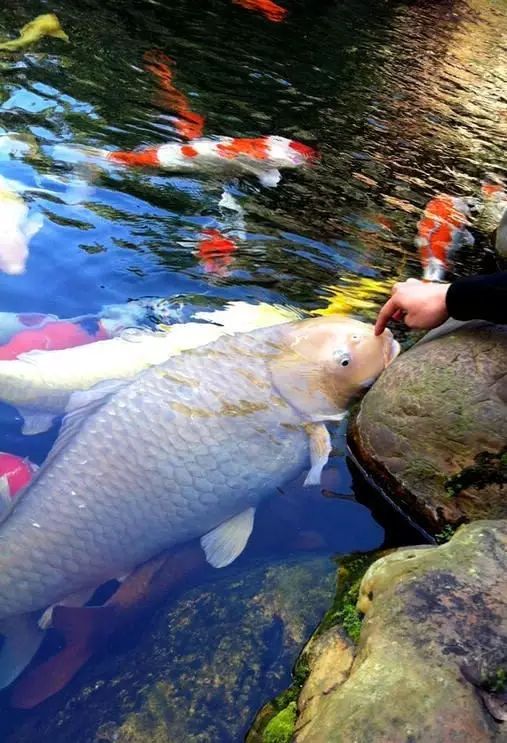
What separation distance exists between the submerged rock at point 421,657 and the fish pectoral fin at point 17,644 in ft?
3.82

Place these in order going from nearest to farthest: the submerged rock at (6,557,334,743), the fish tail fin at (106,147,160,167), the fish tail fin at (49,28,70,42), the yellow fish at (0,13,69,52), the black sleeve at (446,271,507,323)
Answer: the submerged rock at (6,557,334,743), the black sleeve at (446,271,507,323), the fish tail fin at (106,147,160,167), the yellow fish at (0,13,69,52), the fish tail fin at (49,28,70,42)

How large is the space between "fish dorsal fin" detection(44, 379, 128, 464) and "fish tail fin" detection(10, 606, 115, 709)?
822 millimetres

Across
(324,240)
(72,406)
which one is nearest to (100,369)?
(72,406)

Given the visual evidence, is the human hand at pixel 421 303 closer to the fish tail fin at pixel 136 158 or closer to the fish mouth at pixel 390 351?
the fish mouth at pixel 390 351

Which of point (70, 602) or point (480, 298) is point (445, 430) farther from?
Result: point (70, 602)

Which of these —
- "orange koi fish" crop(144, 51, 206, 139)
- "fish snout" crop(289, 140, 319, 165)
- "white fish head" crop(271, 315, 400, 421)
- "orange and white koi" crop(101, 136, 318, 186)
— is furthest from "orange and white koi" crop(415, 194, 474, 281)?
"orange koi fish" crop(144, 51, 206, 139)

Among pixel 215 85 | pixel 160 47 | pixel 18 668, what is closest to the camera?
pixel 18 668

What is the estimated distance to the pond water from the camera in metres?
5.28

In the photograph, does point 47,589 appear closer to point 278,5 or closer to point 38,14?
point 38,14

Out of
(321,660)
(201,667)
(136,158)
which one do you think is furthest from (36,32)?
(321,660)

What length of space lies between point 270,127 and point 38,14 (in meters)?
5.04

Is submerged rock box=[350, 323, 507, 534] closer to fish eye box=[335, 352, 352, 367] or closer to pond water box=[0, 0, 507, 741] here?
pond water box=[0, 0, 507, 741]

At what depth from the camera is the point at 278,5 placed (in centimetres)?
1697

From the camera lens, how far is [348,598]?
3.27 m
